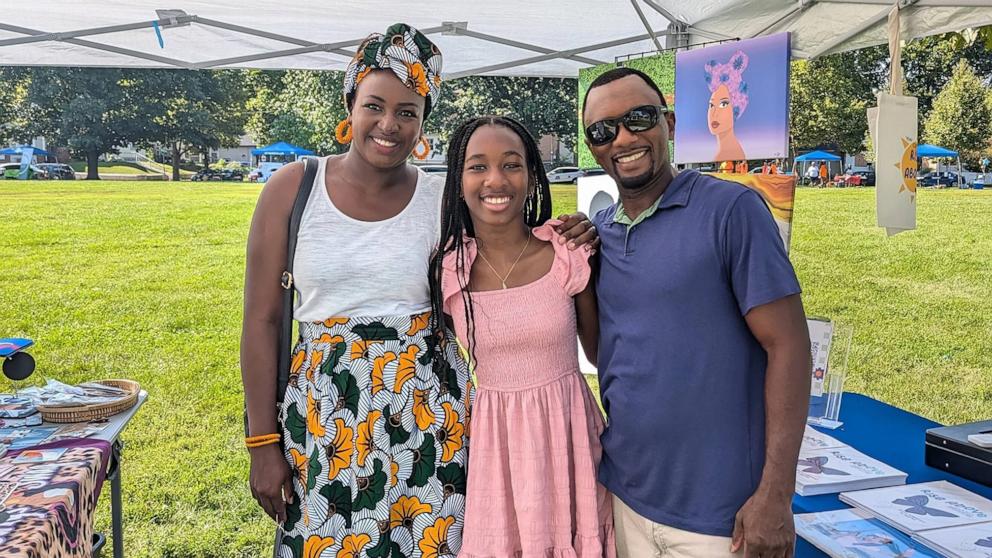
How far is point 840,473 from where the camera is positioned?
2.09 m

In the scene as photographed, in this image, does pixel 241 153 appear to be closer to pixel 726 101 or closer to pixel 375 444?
pixel 726 101

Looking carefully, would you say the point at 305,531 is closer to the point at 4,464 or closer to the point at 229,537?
the point at 4,464

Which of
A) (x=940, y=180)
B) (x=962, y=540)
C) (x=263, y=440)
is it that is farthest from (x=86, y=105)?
(x=940, y=180)

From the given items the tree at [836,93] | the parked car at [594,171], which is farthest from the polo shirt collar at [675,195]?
the tree at [836,93]

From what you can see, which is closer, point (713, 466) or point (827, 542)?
point (713, 466)

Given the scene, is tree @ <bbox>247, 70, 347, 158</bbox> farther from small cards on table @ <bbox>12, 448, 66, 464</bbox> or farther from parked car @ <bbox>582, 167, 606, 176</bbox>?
small cards on table @ <bbox>12, 448, 66, 464</bbox>

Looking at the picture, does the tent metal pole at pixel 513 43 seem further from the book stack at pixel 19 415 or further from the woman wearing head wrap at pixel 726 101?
the book stack at pixel 19 415

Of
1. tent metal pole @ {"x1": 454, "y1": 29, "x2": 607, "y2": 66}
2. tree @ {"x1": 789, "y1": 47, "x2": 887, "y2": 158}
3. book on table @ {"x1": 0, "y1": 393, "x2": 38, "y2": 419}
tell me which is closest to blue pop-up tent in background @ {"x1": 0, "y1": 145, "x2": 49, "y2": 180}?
tent metal pole @ {"x1": 454, "y1": 29, "x2": 607, "y2": 66}

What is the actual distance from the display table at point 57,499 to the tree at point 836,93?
2024cm

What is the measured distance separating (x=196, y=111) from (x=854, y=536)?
20068 mm

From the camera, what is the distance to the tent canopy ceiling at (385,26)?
3.32 m

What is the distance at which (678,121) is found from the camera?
3.33 metres

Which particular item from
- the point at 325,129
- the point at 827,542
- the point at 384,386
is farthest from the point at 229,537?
the point at 325,129

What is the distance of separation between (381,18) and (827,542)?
3.26 m
